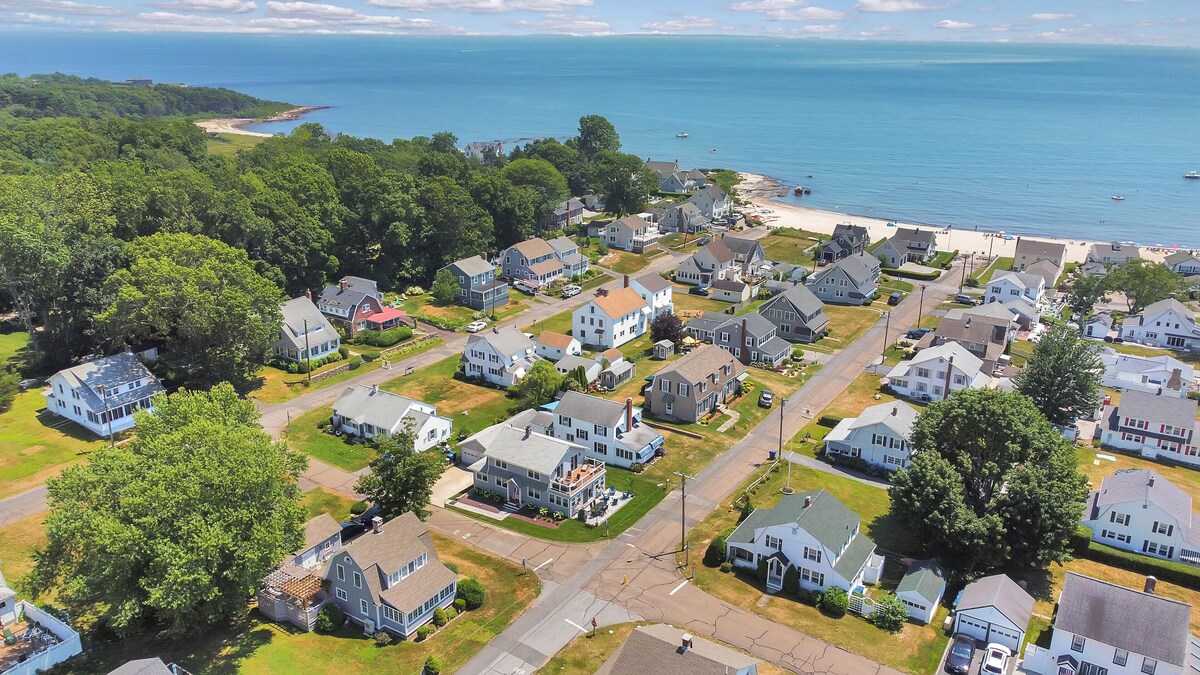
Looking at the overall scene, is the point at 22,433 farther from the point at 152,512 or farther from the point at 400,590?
the point at 400,590

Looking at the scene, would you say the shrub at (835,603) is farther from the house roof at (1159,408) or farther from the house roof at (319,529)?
the house roof at (1159,408)

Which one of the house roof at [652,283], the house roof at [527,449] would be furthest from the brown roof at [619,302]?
the house roof at [527,449]

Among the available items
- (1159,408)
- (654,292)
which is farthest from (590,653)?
(654,292)

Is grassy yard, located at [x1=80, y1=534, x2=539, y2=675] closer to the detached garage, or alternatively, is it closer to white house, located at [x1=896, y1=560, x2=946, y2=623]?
white house, located at [x1=896, y1=560, x2=946, y2=623]

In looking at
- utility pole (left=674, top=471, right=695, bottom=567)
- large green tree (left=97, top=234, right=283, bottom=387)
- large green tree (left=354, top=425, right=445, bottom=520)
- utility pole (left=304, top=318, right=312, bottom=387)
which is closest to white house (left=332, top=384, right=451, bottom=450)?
utility pole (left=304, top=318, right=312, bottom=387)

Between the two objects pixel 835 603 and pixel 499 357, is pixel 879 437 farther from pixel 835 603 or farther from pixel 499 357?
pixel 499 357

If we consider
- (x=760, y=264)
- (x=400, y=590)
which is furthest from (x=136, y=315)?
(x=760, y=264)
